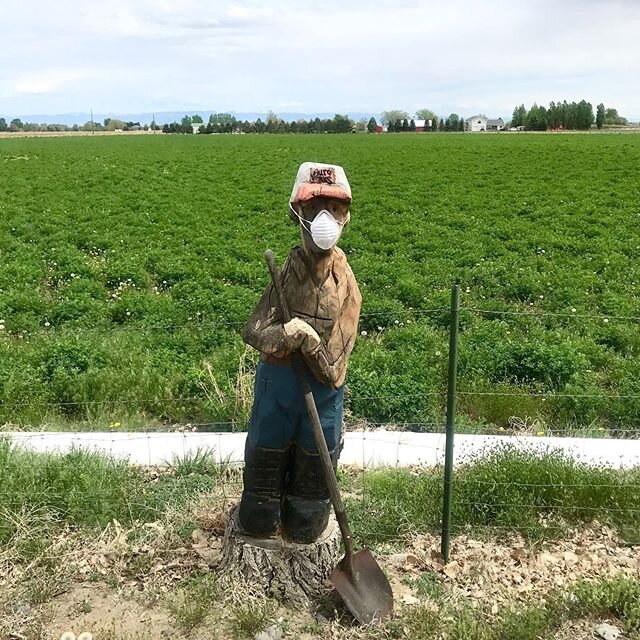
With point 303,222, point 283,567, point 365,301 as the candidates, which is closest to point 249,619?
point 283,567

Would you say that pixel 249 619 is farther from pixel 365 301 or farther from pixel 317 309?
pixel 365 301

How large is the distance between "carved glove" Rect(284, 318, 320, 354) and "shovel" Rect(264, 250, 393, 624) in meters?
0.12

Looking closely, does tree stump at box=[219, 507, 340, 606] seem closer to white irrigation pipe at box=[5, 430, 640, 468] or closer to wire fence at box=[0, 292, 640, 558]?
wire fence at box=[0, 292, 640, 558]

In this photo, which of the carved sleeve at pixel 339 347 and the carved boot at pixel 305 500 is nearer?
the carved sleeve at pixel 339 347

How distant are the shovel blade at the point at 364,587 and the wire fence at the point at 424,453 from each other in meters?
0.57

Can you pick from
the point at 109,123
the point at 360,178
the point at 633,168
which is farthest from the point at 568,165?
the point at 109,123

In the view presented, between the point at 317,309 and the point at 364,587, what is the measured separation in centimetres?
147

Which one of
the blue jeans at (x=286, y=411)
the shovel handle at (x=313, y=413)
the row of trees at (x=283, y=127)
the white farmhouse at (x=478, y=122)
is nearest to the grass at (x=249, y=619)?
the shovel handle at (x=313, y=413)

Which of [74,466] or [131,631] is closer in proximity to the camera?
[131,631]

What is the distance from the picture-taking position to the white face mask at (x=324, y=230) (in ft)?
11.1

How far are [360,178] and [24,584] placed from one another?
22.9 metres

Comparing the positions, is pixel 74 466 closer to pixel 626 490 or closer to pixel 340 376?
pixel 340 376

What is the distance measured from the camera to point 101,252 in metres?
13.1

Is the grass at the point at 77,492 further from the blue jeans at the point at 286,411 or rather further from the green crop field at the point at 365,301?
the blue jeans at the point at 286,411
